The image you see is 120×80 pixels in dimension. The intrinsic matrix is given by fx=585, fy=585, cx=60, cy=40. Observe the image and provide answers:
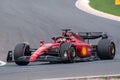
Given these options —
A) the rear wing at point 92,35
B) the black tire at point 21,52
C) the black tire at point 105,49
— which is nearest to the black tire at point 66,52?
the black tire at point 21,52

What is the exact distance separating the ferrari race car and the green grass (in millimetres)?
17995

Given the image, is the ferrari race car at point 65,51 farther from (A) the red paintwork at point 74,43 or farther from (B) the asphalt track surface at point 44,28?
(B) the asphalt track surface at point 44,28

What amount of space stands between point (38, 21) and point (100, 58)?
1444cm

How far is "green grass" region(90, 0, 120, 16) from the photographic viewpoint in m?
38.6

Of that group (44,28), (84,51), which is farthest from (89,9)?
(84,51)

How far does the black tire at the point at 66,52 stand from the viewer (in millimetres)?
17281

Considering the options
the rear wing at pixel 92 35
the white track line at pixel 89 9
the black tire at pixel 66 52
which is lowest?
the black tire at pixel 66 52

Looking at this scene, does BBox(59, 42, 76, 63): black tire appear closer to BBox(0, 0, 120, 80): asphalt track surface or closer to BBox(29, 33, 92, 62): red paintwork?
BBox(0, 0, 120, 80): asphalt track surface

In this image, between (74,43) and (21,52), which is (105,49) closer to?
(74,43)

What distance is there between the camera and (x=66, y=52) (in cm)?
1730

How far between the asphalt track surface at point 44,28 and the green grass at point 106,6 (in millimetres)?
1472

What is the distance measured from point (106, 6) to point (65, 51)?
24.1m

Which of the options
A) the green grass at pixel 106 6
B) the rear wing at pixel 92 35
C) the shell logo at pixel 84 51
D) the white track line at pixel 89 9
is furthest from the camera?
the green grass at pixel 106 6

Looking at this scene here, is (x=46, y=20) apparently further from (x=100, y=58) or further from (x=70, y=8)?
(x=100, y=58)
